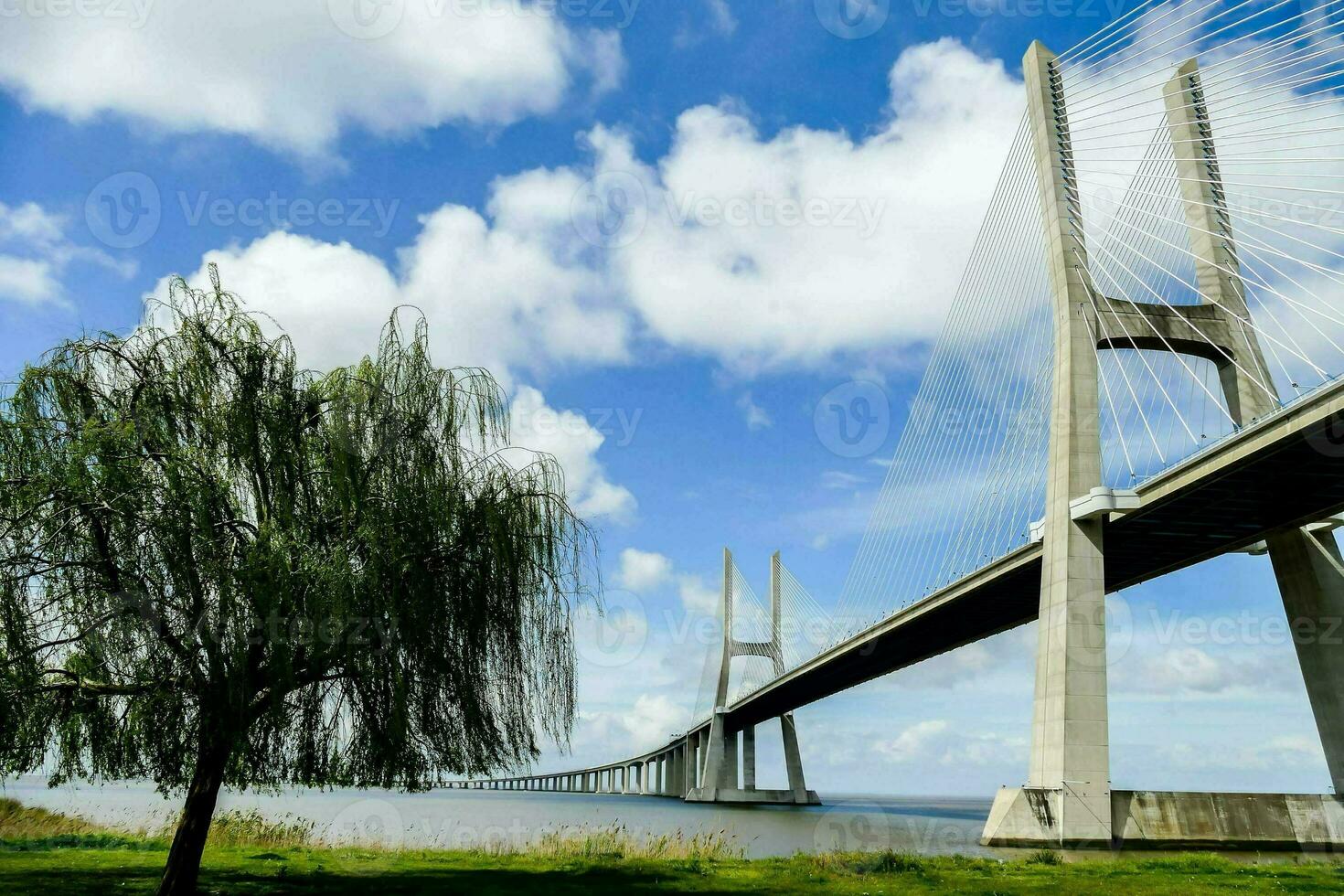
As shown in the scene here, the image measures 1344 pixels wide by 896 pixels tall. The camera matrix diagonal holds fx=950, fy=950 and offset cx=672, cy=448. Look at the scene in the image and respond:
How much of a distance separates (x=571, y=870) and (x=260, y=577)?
25.9 feet

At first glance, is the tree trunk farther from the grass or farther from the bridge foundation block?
the bridge foundation block

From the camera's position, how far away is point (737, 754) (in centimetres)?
7962

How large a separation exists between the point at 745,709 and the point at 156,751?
205ft

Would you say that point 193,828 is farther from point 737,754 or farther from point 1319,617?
point 737,754

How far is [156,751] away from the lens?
11.1 metres

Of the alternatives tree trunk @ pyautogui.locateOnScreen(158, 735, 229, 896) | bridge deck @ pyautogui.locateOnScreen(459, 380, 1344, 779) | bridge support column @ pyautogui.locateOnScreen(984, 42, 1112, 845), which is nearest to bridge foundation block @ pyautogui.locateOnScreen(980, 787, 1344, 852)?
bridge support column @ pyautogui.locateOnScreen(984, 42, 1112, 845)

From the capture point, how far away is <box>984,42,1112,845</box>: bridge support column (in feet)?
72.0

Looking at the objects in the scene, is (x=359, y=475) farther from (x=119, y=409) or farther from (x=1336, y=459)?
(x=1336, y=459)

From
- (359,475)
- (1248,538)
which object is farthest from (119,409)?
(1248,538)

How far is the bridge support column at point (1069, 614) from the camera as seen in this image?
21.9 meters

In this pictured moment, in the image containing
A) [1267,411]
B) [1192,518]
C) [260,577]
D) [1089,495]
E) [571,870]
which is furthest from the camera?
[1267,411]

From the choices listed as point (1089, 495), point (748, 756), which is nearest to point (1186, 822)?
point (1089, 495)

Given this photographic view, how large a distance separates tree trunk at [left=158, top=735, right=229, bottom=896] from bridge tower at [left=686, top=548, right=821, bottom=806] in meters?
65.3

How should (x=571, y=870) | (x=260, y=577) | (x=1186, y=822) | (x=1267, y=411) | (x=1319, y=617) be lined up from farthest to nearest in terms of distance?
(x=1267, y=411), (x=1319, y=617), (x=1186, y=822), (x=571, y=870), (x=260, y=577)
